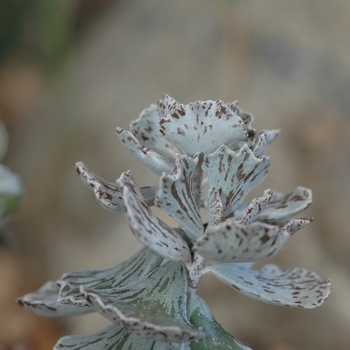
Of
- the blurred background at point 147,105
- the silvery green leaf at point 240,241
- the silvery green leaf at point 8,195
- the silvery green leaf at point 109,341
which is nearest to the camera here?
the silvery green leaf at point 240,241

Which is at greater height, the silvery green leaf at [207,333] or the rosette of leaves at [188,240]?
the rosette of leaves at [188,240]

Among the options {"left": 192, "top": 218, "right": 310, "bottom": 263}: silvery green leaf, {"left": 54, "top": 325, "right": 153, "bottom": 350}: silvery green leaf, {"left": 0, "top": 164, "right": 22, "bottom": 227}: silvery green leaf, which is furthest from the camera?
{"left": 0, "top": 164, "right": 22, "bottom": 227}: silvery green leaf

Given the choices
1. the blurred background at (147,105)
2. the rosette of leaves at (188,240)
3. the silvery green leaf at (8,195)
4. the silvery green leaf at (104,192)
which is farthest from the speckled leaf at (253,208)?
the blurred background at (147,105)

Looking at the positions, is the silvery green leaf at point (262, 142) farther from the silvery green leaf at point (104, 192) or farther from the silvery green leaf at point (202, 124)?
the silvery green leaf at point (104, 192)

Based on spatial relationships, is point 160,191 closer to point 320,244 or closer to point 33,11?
point 320,244

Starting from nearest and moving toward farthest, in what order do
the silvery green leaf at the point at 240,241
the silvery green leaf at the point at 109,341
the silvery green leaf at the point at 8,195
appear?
the silvery green leaf at the point at 240,241
the silvery green leaf at the point at 109,341
the silvery green leaf at the point at 8,195

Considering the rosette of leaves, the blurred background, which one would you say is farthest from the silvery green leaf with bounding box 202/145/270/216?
the blurred background

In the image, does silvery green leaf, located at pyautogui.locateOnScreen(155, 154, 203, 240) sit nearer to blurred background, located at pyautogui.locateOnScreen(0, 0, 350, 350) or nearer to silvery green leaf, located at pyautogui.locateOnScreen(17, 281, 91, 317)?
silvery green leaf, located at pyautogui.locateOnScreen(17, 281, 91, 317)
